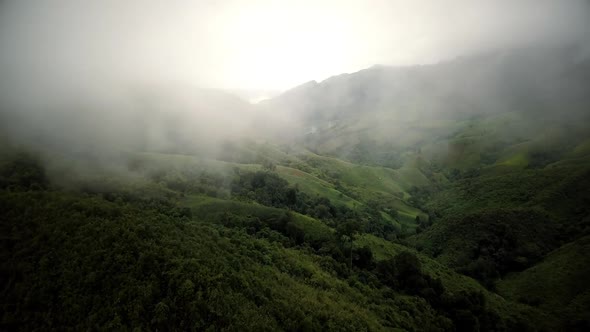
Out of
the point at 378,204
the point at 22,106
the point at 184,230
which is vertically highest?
the point at 22,106

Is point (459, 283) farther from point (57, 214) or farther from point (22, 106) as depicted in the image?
point (22, 106)

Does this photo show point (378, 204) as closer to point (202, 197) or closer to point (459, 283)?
point (459, 283)

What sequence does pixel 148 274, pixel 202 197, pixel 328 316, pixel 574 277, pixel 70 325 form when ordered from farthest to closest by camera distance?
1. pixel 202 197
2. pixel 574 277
3. pixel 328 316
4. pixel 148 274
5. pixel 70 325

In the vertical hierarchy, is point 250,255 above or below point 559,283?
above

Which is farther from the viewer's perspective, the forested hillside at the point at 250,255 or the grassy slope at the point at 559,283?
the grassy slope at the point at 559,283

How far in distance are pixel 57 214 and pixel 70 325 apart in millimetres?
26401

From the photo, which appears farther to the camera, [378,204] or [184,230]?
[378,204]

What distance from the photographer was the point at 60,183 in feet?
314

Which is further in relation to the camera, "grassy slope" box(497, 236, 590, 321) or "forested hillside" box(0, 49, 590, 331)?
"grassy slope" box(497, 236, 590, 321)

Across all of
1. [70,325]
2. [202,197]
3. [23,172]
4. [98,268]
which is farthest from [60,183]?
[70,325]

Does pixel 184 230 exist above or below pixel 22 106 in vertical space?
below

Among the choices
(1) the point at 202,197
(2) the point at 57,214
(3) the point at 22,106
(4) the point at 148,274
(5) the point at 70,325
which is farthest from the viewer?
(3) the point at 22,106

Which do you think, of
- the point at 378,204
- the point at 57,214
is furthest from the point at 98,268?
the point at 378,204

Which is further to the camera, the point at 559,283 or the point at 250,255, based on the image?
the point at 559,283
